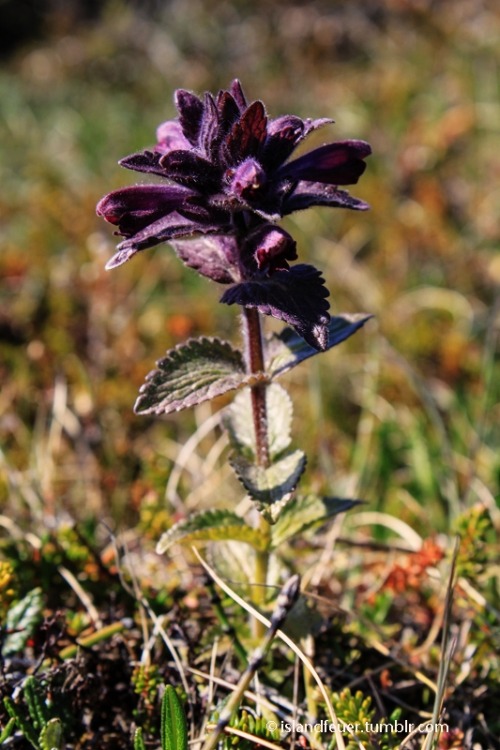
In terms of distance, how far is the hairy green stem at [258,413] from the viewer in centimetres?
206

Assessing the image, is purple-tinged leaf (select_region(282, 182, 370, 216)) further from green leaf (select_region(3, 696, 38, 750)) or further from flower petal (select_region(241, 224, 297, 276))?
green leaf (select_region(3, 696, 38, 750))

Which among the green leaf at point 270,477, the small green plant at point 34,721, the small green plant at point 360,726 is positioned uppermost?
the green leaf at point 270,477

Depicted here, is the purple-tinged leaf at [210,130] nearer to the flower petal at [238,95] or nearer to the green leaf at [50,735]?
the flower petal at [238,95]

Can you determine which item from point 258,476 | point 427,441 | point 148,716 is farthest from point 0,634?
point 427,441

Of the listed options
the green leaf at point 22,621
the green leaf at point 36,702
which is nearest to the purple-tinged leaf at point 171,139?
the green leaf at point 22,621

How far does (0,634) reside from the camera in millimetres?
2064

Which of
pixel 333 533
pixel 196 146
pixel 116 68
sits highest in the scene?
Answer: pixel 116 68

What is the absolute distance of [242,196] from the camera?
1.77 meters

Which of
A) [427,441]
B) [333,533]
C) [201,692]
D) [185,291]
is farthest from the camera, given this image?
[185,291]

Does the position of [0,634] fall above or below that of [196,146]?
below

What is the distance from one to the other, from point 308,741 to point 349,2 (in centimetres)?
818

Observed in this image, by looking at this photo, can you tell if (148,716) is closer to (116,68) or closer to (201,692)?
(201,692)

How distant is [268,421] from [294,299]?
473mm

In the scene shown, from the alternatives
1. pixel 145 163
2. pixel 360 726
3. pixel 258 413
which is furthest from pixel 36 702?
pixel 145 163
